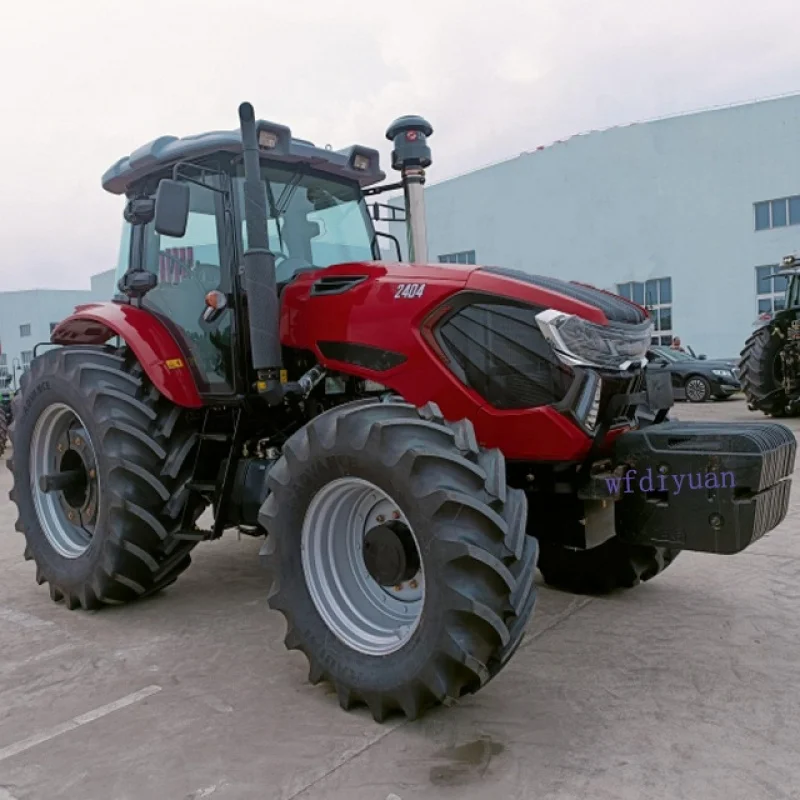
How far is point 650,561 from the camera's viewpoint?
3.90 meters

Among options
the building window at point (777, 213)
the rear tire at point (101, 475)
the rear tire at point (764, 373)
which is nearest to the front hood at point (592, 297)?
the rear tire at point (101, 475)

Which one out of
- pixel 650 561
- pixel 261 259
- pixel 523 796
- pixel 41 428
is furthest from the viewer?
pixel 41 428

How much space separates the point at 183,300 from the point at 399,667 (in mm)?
2302

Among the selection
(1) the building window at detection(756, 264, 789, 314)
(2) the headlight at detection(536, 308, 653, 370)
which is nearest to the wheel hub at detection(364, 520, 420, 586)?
(2) the headlight at detection(536, 308, 653, 370)

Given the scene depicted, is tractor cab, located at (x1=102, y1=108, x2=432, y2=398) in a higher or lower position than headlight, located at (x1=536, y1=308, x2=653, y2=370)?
higher

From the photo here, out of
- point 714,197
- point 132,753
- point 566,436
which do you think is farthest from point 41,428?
point 714,197

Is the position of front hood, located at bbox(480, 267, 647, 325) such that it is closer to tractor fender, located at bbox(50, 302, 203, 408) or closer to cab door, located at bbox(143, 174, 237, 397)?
cab door, located at bbox(143, 174, 237, 397)

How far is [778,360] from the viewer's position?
38.9 ft

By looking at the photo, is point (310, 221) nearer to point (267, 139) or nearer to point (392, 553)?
point (267, 139)

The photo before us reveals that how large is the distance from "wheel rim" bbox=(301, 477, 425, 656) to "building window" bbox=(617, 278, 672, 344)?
21280 mm

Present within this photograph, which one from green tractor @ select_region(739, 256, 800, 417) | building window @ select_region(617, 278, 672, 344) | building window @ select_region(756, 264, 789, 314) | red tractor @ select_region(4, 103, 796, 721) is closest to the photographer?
red tractor @ select_region(4, 103, 796, 721)

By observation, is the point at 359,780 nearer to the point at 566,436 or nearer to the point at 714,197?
the point at 566,436

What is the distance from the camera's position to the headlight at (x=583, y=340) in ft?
9.32

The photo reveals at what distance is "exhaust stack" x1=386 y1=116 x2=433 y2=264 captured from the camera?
154 inches
